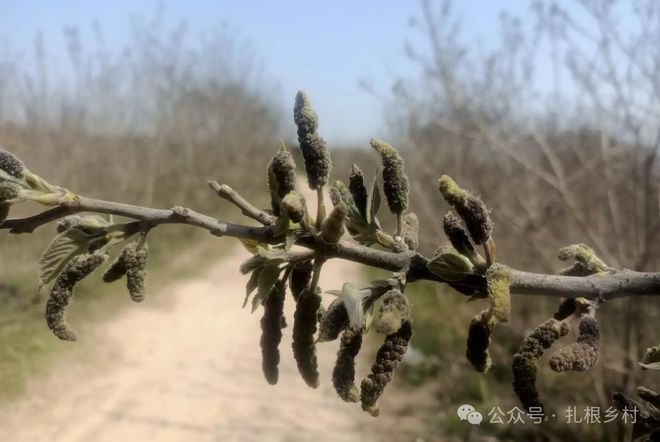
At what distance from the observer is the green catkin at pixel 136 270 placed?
3.26ft

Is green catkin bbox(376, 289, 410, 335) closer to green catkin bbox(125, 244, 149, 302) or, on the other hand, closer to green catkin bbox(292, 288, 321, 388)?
green catkin bbox(292, 288, 321, 388)

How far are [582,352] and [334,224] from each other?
0.45 metres

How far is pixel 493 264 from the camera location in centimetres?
94

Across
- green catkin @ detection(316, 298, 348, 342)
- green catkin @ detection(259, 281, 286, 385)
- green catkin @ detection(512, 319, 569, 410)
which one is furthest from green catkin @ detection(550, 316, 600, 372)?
green catkin @ detection(259, 281, 286, 385)

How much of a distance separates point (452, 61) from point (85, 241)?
5.43m

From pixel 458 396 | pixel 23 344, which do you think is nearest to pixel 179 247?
pixel 23 344

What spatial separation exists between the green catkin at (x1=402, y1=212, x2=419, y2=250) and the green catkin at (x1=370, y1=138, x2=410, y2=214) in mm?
56

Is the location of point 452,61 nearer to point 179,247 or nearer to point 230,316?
point 230,316

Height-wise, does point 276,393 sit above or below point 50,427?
above

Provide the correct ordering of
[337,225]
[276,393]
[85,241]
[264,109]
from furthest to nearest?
1. [264,109]
2. [276,393]
3. [85,241]
4. [337,225]

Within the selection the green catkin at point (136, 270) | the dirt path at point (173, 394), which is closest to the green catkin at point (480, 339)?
the green catkin at point (136, 270)

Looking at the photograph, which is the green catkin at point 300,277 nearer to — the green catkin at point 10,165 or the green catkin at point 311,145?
the green catkin at point 311,145

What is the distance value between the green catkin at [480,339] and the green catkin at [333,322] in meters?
0.23

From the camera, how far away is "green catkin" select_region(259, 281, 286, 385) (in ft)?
3.41
